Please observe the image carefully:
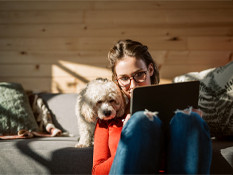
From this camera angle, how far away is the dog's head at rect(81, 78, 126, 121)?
53.5 inches

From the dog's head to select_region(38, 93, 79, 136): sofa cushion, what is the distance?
65 cm

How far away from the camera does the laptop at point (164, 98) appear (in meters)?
0.94

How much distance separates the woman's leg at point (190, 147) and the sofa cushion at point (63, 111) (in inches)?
53.9

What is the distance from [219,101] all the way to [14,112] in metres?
1.63

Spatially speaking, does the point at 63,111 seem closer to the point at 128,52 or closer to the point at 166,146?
the point at 128,52

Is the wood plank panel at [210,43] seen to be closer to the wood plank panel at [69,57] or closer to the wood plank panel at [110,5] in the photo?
the wood plank panel at [110,5]

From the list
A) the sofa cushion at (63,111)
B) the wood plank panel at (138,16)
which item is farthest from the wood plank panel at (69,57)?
the sofa cushion at (63,111)

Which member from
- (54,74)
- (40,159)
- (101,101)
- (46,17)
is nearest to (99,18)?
(46,17)

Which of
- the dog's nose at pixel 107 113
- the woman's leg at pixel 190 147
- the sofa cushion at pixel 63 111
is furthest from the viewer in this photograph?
the sofa cushion at pixel 63 111

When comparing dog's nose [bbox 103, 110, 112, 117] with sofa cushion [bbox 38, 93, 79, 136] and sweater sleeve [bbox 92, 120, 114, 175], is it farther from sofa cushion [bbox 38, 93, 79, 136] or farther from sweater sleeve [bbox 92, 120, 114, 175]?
sofa cushion [bbox 38, 93, 79, 136]

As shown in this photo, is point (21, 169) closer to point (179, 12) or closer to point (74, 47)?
point (74, 47)

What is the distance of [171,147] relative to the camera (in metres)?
0.86

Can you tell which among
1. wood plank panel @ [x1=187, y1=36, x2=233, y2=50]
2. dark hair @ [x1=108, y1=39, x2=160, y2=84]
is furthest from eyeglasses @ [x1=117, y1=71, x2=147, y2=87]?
wood plank panel @ [x1=187, y1=36, x2=233, y2=50]

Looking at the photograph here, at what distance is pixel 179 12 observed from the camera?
97.8 inches
